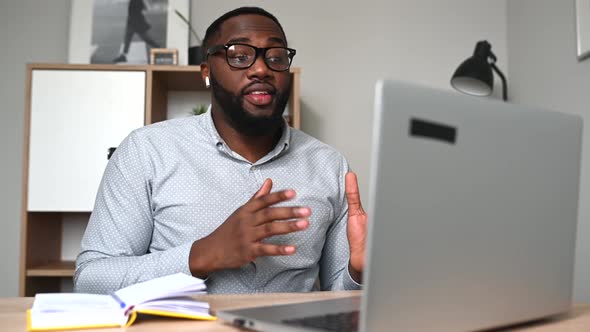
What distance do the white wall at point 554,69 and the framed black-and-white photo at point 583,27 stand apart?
4 centimetres

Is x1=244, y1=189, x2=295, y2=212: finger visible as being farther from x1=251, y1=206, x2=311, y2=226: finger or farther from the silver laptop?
the silver laptop

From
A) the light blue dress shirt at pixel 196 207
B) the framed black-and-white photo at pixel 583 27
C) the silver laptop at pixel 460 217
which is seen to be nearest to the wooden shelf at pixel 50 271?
the light blue dress shirt at pixel 196 207

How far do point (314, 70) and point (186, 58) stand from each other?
2.07 feet

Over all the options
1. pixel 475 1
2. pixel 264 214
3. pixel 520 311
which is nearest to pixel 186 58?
pixel 475 1

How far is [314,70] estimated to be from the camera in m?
2.79

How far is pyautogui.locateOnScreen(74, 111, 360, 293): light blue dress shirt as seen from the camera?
1300 mm

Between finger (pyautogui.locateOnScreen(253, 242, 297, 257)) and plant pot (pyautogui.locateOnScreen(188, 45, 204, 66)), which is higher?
plant pot (pyautogui.locateOnScreen(188, 45, 204, 66))

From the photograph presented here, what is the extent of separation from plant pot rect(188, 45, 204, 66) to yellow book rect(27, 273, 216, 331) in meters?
1.76

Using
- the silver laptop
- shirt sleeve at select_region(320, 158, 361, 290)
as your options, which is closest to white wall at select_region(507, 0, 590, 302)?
shirt sleeve at select_region(320, 158, 361, 290)

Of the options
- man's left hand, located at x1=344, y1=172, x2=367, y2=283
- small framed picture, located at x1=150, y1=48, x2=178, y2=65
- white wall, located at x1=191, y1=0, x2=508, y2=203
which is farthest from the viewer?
white wall, located at x1=191, y1=0, x2=508, y2=203

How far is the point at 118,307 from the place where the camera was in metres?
0.81

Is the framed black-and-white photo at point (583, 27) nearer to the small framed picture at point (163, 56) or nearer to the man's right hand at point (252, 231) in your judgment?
the man's right hand at point (252, 231)

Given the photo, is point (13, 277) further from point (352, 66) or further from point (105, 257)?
point (352, 66)

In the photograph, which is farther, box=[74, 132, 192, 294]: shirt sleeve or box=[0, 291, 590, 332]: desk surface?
box=[74, 132, 192, 294]: shirt sleeve
